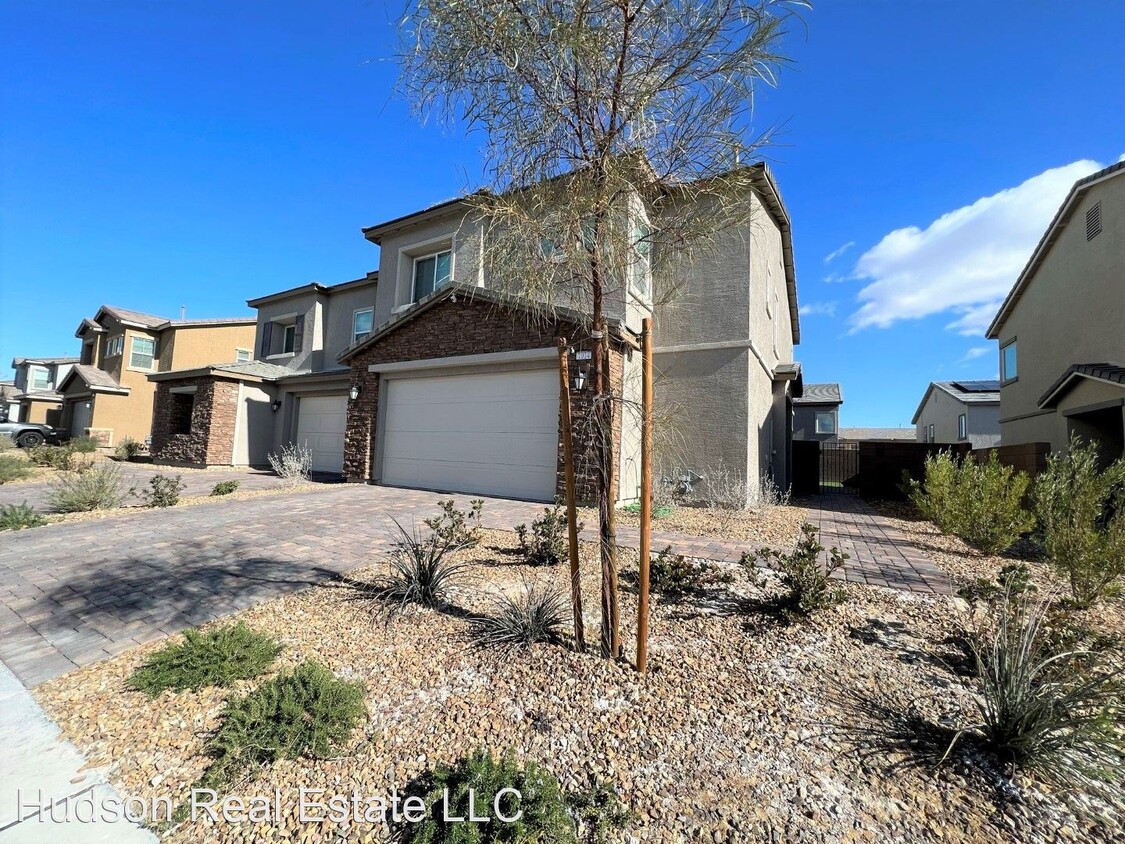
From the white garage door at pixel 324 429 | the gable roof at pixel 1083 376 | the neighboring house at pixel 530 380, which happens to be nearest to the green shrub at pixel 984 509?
the neighboring house at pixel 530 380

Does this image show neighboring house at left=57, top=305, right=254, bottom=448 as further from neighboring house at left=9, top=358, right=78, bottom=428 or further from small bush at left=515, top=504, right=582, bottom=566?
small bush at left=515, top=504, right=582, bottom=566

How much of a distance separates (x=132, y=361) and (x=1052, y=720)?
32086mm

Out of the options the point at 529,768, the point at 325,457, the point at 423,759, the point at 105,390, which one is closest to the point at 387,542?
the point at 423,759

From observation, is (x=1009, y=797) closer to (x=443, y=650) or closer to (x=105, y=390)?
(x=443, y=650)

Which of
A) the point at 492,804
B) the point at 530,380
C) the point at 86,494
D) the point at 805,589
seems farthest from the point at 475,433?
the point at 492,804

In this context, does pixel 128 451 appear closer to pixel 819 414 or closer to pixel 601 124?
pixel 601 124

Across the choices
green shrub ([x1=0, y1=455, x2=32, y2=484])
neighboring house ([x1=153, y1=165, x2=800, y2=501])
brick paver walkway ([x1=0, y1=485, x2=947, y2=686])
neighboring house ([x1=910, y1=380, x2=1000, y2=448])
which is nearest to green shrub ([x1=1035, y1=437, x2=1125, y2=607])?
brick paver walkway ([x1=0, y1=485, x2=947, y2=686])

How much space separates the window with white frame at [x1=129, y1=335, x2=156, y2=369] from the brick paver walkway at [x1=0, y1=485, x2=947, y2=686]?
862 inches

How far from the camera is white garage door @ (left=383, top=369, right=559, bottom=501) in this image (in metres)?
9.33

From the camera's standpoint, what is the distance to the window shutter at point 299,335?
17391 mm

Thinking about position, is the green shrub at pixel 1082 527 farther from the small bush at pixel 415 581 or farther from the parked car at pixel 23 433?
the parked car at pixel 23 433

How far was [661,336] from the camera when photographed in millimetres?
10898

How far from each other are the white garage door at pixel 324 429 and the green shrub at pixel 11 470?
633 centimetres

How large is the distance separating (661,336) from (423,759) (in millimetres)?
9735
